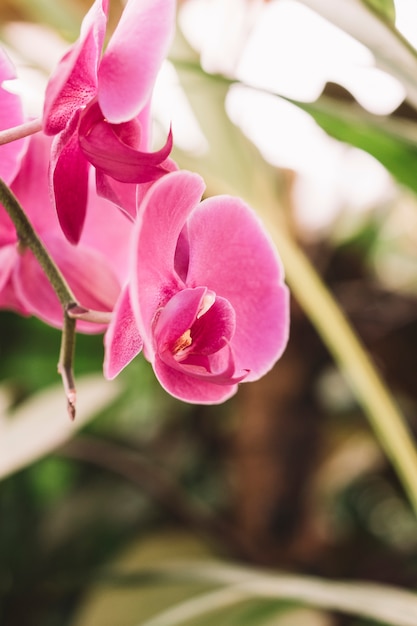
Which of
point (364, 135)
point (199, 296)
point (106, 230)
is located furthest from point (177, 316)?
point (364, 135)

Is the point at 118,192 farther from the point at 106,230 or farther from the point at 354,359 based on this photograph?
the point at 354,359

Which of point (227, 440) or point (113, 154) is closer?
point (113, 154)

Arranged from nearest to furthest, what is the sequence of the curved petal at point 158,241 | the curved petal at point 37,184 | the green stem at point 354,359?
the curved petal at point 158,241 → the curved petal at point 37,184 → the green stem at point 354,359

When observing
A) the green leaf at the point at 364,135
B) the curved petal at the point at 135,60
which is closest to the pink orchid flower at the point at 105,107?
the curved petal at the point at 135,60

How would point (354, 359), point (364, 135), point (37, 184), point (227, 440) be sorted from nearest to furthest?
point (37, 184) < point (364, 135) < point (354, 359) < point (227, 440)

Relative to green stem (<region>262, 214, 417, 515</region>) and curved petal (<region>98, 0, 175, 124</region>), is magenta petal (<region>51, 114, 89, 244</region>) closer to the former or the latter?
curved petal (<region>98, 0, 175, 124</region>)

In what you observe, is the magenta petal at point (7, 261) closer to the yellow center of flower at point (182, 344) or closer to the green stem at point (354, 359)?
the yellow center of flower at point (182, 344)

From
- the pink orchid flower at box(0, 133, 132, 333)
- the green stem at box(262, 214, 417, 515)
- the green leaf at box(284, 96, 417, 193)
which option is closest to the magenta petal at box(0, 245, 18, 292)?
the pink orchid flower at box(0, 133, 132, 333)

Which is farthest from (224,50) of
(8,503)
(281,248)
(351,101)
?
(8,503)
